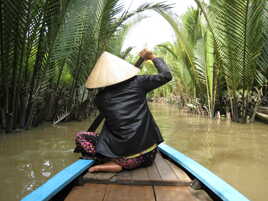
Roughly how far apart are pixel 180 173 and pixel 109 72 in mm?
962

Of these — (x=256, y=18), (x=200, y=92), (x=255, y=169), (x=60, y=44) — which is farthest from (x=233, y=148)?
(x=200, y=92)

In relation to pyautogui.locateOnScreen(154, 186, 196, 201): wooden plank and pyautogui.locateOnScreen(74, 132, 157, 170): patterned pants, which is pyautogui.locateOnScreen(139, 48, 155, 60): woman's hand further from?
pyautogui.locateOnScreen(154, 186, 196, 201): wooden plank

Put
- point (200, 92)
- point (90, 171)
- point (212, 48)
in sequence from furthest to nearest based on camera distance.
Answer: point (200, 92), point (212, 48), point (90, 171)

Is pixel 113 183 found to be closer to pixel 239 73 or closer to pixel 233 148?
pixel 233 148

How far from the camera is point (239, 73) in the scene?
659cm

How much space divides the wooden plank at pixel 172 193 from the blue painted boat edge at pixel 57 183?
0.57 m

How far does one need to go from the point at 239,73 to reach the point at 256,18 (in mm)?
1392

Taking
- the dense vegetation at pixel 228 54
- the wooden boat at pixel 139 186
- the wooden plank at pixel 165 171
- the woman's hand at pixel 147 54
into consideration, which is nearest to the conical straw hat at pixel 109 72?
the woman's hand at pixel 147 54

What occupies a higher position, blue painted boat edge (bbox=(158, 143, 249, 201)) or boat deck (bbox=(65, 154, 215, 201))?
blue painted boat edge (bbox=(158, 143, 249, 201))

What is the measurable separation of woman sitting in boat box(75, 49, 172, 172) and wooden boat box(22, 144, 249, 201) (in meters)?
0.13

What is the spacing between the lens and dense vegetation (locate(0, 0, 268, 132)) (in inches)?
176

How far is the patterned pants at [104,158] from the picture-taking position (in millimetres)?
1970

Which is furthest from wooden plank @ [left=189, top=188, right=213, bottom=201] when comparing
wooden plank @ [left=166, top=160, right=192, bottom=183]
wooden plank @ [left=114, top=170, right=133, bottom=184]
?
wooden plank @ [left=114, top=170, right=133, bottom=184]

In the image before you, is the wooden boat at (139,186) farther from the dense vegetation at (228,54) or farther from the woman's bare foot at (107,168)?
the dense vegetation at (228,54)
